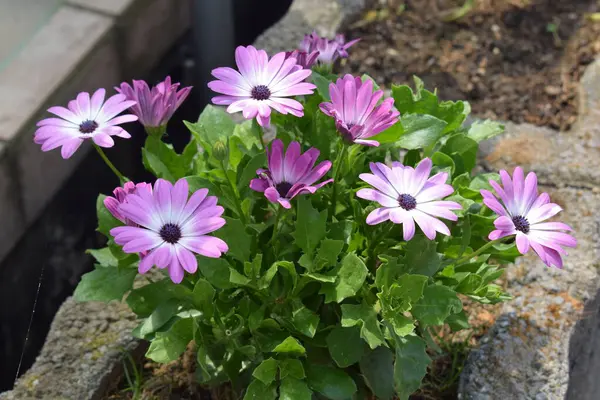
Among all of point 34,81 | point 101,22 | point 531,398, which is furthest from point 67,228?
point 531,398

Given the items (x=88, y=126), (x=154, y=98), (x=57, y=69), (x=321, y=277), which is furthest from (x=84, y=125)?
(x=57, y=69)

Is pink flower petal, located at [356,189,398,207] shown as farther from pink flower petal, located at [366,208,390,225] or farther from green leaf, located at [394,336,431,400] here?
green leaf, located at [394,336,431,400]

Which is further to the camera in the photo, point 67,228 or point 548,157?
point 67,228

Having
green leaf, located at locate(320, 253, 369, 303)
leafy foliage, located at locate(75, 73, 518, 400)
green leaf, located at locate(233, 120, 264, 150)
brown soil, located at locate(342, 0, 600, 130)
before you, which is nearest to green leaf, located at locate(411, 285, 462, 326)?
leafy foliage, located at locate(75, 73, 518, 400)

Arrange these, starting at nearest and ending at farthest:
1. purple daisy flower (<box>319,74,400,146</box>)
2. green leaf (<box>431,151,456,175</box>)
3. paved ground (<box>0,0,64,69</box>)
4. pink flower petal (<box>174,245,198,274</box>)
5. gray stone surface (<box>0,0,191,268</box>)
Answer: pink flower petal (<box>174,245,198,274</box>)
purple daisy flower (<box>319,74,400,146</box>)
green leaf (<box>431,151,456,175</box>)
gray stone surface (<box>0,0,191,268</box>)
paved ground (<box>0,0,64,69</box>)

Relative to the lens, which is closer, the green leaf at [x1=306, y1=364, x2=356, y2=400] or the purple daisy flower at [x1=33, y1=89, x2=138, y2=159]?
the purple daisy flower at [x1=33, y1=89, x2=138, y2=159]

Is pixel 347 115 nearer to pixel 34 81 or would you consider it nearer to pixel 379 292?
pixel 379 292

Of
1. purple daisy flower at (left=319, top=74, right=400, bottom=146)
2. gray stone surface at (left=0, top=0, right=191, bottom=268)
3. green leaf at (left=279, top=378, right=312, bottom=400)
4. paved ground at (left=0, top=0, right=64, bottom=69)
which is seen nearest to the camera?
purple daisy flower at (left=319, top=74, right=400, bottom=146)
